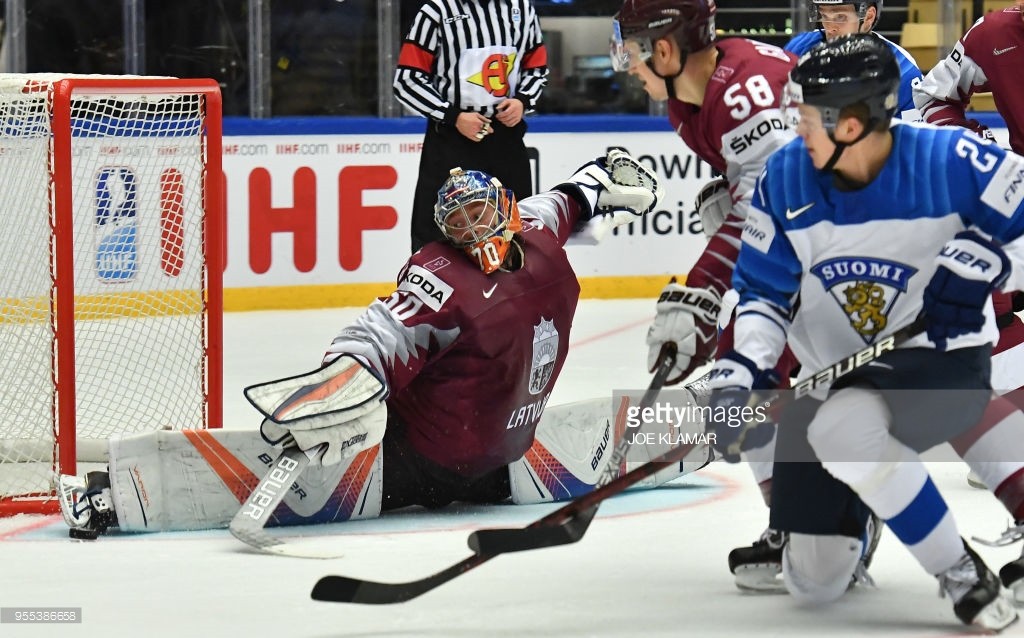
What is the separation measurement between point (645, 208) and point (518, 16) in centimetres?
196

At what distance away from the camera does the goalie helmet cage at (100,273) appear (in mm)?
3775

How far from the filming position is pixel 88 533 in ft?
11.4

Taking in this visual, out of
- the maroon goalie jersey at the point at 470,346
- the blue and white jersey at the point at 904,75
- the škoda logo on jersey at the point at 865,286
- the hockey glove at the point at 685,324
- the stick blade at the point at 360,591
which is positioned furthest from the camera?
the blue and white jersey at the point at 904,75

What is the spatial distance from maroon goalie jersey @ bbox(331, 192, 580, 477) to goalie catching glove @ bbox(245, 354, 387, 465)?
0.17 ft

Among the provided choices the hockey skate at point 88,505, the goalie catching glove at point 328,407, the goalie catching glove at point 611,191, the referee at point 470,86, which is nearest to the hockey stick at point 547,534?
the goalie catching glove at point 328,407

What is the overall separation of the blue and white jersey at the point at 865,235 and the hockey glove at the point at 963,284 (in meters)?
0.04

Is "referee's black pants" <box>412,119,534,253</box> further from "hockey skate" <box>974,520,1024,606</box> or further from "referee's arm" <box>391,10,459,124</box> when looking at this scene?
"hockey skate" <box>974,520,1024,606</box>

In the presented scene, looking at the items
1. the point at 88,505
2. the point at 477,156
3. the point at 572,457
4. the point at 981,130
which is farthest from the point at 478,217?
the point at 477,156

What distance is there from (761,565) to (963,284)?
0.70 metres

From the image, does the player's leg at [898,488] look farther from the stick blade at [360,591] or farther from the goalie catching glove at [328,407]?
the goalie catching glove at [328,407]

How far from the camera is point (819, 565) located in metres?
2.78

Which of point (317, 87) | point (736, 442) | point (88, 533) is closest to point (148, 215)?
point (88, 533)

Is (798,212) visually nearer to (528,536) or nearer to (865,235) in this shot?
(865,235)

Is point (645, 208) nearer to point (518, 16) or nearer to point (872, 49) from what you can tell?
point (872, 49)
